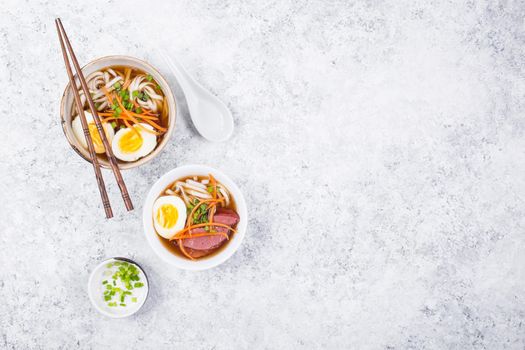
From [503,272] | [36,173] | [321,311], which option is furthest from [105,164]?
[503,272]

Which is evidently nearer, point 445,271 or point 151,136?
point 151,136

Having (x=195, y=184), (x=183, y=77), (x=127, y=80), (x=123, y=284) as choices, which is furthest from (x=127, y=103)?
(x=123, y=284)

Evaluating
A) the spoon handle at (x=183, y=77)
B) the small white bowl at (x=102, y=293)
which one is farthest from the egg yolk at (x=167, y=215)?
the spoon handle at (x=183, y=77)

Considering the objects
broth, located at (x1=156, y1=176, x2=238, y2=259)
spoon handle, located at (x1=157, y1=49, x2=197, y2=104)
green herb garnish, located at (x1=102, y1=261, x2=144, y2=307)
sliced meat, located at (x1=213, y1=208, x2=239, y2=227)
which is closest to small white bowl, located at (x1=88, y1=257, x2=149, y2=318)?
green herb garnish, located at (x1=102, y1=261, x2=144, y2=307)

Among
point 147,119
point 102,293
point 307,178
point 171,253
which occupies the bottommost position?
point 102,293

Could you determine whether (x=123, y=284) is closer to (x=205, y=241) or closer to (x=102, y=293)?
(x=102, y=293)

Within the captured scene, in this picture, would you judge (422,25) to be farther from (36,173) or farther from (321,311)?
(36,173)

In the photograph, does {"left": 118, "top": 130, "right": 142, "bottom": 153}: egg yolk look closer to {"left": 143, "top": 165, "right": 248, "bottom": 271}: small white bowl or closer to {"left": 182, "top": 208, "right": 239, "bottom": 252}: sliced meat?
{"left": 143, "top": 165, "right": 248, "bottom": 271}: small white bowl
